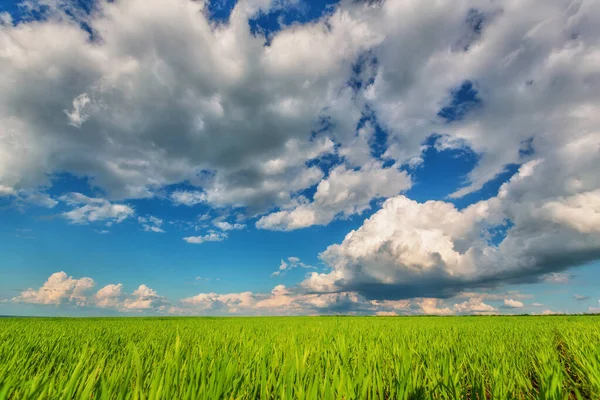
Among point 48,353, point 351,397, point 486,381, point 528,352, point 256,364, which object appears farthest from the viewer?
point 528,352

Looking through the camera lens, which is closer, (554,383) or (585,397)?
(554,383)

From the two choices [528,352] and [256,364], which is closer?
[256,364]

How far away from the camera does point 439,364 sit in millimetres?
3191

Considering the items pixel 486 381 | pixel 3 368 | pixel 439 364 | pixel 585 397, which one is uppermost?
pixel 3 368

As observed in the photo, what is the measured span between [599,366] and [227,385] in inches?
147

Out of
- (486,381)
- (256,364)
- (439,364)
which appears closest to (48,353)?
(256,364)

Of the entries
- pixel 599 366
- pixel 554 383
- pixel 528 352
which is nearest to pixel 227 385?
pixel 554 383

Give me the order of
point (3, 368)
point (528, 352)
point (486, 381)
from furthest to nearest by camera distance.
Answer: point (528, 352), point (486, 381), point (3, 368)

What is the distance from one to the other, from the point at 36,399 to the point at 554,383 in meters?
2.84

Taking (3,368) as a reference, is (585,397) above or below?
below

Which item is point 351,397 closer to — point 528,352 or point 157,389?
point 157,389

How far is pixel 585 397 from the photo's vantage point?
11.7ft

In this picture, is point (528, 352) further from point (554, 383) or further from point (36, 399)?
point (36, 399)

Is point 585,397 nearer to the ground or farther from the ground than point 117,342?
nearer to the ground
